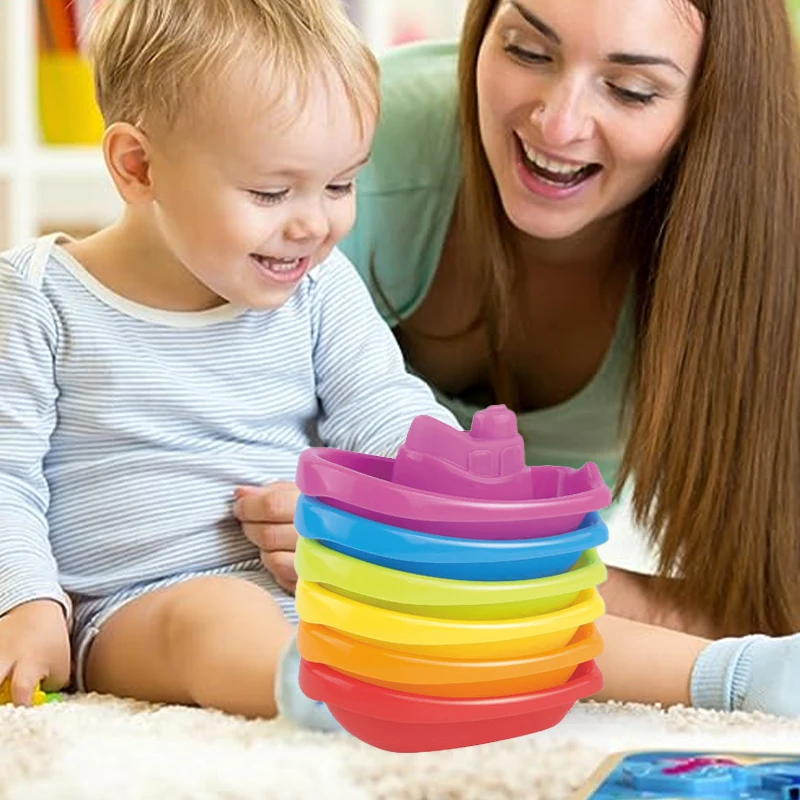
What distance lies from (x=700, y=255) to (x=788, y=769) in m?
0.71

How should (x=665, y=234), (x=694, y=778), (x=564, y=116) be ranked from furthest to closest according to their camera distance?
1. (x=665, y=234)
2. (x=564, y=116)
3. (x=694, y=778)

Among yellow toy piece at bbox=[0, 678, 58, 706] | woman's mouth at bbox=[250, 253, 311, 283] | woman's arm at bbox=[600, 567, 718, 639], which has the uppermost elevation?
woman's mouth at bbox=[250, 253, 311, 283]

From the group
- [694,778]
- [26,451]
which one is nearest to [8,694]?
[26,451]

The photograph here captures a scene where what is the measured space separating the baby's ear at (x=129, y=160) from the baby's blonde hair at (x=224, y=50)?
0.04 ft

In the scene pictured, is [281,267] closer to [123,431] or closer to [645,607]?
[123,431]

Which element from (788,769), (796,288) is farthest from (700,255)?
(788,769)

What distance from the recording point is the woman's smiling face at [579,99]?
1.41 meters

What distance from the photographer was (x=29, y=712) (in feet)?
3.57

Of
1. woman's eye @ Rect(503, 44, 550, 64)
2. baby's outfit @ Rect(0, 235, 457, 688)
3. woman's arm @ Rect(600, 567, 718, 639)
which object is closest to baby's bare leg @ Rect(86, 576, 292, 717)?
baby's outfit @ Rect(0, 235, 457, 688)

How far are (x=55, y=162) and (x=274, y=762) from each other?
2.09m

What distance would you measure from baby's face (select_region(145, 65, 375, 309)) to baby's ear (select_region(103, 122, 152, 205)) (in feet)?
0.04

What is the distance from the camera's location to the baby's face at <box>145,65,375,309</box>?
1.18 m

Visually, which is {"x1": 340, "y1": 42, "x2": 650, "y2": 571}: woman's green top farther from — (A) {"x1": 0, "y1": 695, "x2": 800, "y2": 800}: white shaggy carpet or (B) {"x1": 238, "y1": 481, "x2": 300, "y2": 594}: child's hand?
(A) {"x1": 0, "y1": 695, "x2": 800, "y2": 800}: white shaggy carpet

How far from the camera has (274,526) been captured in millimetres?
1283
